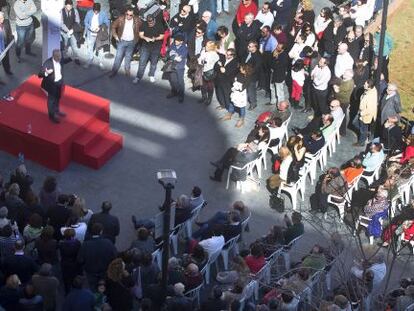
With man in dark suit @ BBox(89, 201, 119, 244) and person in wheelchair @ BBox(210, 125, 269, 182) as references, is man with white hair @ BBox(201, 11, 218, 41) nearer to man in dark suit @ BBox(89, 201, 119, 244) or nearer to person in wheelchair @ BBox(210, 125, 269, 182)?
person in wheelchair @ BBox(210, 125, 269, 182)

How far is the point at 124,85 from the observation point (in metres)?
21.9

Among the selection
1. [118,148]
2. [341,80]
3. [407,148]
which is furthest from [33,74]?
[407,148]

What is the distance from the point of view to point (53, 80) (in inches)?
735

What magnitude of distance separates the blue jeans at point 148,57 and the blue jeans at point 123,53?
0.25 metres

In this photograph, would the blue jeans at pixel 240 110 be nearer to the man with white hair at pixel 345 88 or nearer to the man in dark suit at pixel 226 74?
the man in dark suit at pixel 226 74

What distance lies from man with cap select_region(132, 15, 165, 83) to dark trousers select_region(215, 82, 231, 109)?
5.23 ft

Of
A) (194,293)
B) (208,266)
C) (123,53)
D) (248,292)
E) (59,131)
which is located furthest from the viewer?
(123,53)

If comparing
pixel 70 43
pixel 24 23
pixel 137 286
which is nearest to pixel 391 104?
pixel 137 286

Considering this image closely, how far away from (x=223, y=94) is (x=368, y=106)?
10.0 ft

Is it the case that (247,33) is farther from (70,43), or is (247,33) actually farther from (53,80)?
(53,80)

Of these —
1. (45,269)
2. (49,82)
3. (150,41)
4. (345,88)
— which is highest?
(49,82)

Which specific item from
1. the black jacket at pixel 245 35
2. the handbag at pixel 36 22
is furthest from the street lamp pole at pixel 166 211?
the handbag at pixel 36 22

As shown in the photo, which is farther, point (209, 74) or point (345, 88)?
point (209, 74)

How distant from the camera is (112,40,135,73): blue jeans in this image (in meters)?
21.6
